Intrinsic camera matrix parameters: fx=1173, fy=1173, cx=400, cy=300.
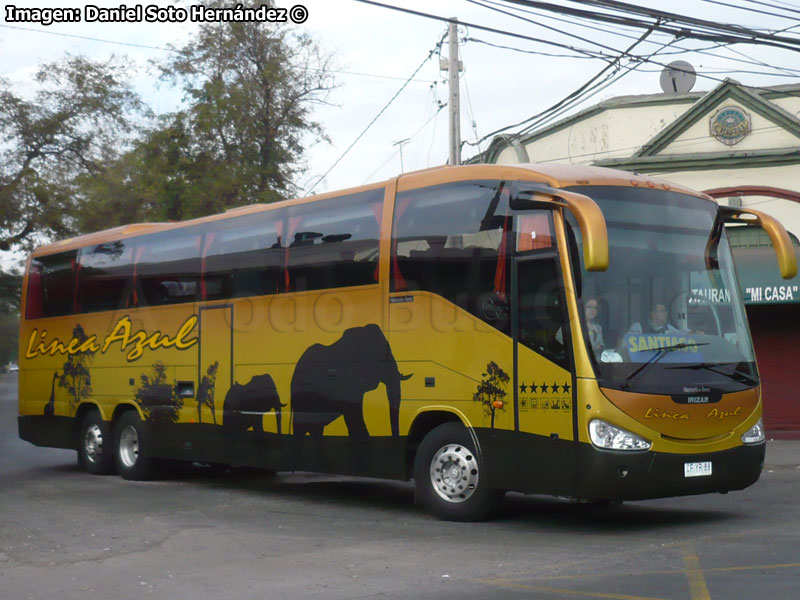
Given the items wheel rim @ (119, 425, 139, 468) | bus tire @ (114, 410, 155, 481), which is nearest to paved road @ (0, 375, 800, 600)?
bus tire @ (114, 410, 155, 481)

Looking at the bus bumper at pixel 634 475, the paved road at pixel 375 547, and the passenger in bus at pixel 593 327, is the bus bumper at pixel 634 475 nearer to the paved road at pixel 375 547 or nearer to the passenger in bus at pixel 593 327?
the paved road at pixel 375 547

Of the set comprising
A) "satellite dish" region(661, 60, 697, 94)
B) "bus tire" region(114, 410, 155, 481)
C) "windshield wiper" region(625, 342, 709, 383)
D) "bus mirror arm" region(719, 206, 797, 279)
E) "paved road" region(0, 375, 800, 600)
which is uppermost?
"satellite dish" region(661, 60, 697, 94)

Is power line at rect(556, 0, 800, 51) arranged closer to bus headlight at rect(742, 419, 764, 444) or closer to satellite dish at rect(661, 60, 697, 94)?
bus headlight at rect(742, 419, 764, 444)

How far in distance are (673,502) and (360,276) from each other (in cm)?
442

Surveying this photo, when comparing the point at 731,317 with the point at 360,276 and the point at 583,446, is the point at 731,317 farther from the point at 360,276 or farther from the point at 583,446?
the point at 360,276

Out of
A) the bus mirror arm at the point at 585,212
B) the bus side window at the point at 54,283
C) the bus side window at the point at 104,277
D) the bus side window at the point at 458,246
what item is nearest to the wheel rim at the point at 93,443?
the bus side window at the point at 104,277

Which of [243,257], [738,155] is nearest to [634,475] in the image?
[243,257]

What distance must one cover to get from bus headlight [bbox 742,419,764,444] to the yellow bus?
0.02m

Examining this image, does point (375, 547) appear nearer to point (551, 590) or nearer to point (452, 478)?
point (452, 478)

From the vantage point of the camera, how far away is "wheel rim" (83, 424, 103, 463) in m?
17.5

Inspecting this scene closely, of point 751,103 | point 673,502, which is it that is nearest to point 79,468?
point 673,502

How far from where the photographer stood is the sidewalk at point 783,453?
18156mm

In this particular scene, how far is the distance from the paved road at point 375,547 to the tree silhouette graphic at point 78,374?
2750 mm

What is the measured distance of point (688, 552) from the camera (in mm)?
9266
